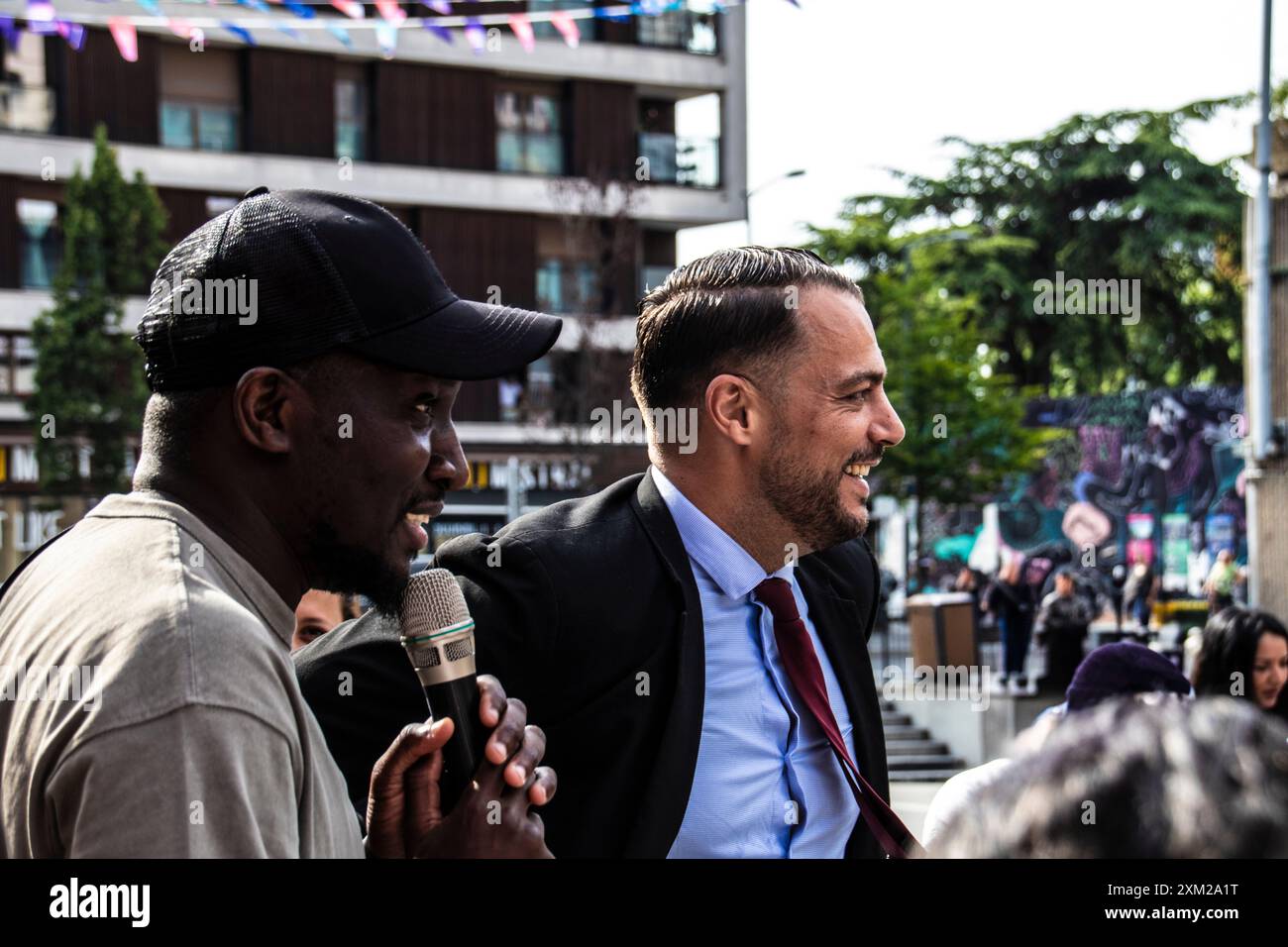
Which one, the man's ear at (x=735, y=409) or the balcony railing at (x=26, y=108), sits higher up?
the balcony railing at (x=26, y=108)

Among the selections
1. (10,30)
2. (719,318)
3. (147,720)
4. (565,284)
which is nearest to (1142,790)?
(147,720)

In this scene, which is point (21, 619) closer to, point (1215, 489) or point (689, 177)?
point (689, 177)

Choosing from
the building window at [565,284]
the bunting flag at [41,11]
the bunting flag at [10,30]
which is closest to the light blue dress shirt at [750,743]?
the bunting flag at [41,11]

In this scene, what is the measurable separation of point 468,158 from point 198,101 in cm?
524

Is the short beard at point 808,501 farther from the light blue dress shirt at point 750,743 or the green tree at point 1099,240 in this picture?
the green tree at point 1099,240

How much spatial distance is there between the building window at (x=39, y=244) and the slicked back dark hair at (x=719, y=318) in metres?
27.4

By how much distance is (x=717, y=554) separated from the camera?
288 centimetres

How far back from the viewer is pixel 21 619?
1500mm

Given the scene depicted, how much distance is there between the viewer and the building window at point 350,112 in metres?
30.8

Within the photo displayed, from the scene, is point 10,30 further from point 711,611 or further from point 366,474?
point 366,474
